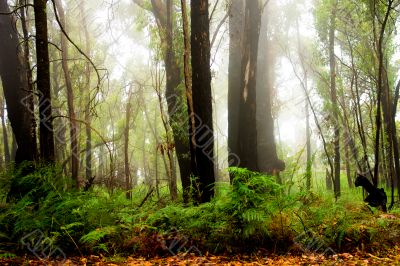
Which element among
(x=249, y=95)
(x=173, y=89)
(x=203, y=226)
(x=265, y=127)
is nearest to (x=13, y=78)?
(x=173, y=89)

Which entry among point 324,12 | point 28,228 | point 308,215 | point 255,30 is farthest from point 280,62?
point 28,228

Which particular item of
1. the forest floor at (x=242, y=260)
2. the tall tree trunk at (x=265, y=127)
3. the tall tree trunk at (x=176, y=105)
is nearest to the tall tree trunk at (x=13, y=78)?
the tall tree trunk at (x=176, y=105)

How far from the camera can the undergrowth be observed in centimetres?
438

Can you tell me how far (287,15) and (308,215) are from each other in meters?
20.3

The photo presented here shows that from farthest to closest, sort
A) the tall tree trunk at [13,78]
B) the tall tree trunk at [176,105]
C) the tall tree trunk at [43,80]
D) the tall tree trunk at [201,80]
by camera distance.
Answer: the tall tree trunk at [176,105] < the tall tree trunk at [13,78] < the tall tree trunk at [201,80] < the tall tree trunk at [43,80]

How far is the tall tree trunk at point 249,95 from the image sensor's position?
7.57 m

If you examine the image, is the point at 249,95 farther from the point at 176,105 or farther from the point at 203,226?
the point at 203,226

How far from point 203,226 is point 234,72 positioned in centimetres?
657

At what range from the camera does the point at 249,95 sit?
777cm

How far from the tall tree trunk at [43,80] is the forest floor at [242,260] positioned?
1992mm

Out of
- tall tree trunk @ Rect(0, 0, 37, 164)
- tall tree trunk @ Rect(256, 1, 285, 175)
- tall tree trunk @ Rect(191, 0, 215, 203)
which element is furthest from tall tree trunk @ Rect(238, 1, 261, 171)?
tall tree trunk @ Rect(0, 0, 37, 164)

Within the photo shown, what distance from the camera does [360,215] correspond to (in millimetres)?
5172

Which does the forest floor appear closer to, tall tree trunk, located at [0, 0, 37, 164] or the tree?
the tree

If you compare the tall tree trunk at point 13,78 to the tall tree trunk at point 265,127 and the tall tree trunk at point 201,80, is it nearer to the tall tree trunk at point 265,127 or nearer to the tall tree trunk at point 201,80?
the tall tree trunk at point 201,80
